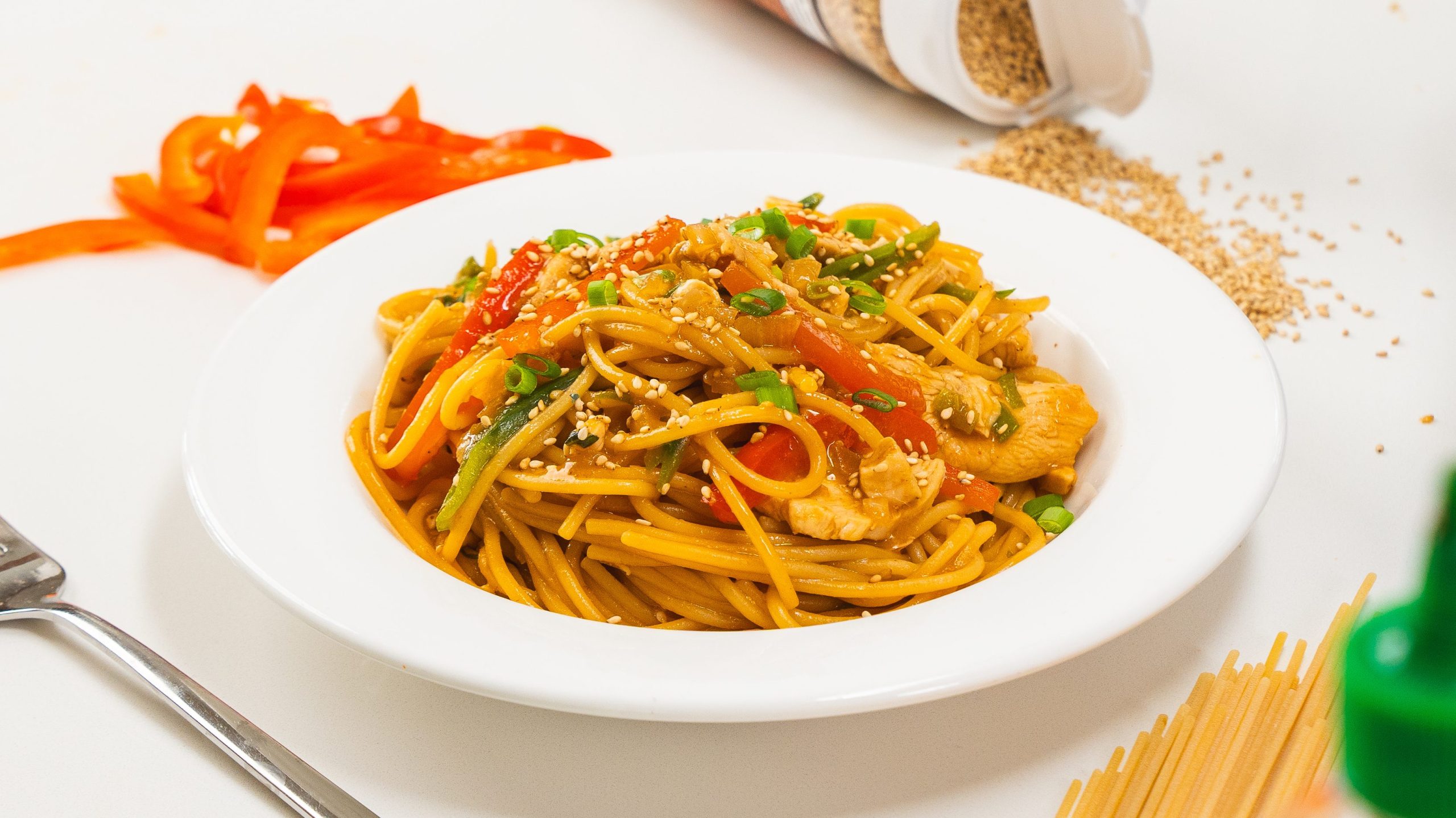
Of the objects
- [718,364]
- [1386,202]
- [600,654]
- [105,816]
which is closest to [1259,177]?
[1386,202]

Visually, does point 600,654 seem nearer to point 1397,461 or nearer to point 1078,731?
point 1078,731

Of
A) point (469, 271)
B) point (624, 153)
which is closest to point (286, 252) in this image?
point (469, 271)

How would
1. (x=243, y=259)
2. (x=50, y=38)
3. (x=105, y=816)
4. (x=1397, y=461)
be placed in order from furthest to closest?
1. (x=50, y=38)
2. (x=243, y=259)
3. (x=1397, y=461)
4. (x=105, y=816)

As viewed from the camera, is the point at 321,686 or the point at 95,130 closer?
the point at 321,686

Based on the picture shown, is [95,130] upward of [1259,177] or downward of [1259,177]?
downward

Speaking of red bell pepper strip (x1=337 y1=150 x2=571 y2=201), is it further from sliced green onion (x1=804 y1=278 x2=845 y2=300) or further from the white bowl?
sliced green onion (x1=804 y1=278 x2=845 y2=300)

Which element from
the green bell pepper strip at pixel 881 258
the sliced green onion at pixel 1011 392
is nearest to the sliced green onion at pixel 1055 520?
the sliced green onion at pixel 1011 392

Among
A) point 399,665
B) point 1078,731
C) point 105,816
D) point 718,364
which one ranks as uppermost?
point 718,364
